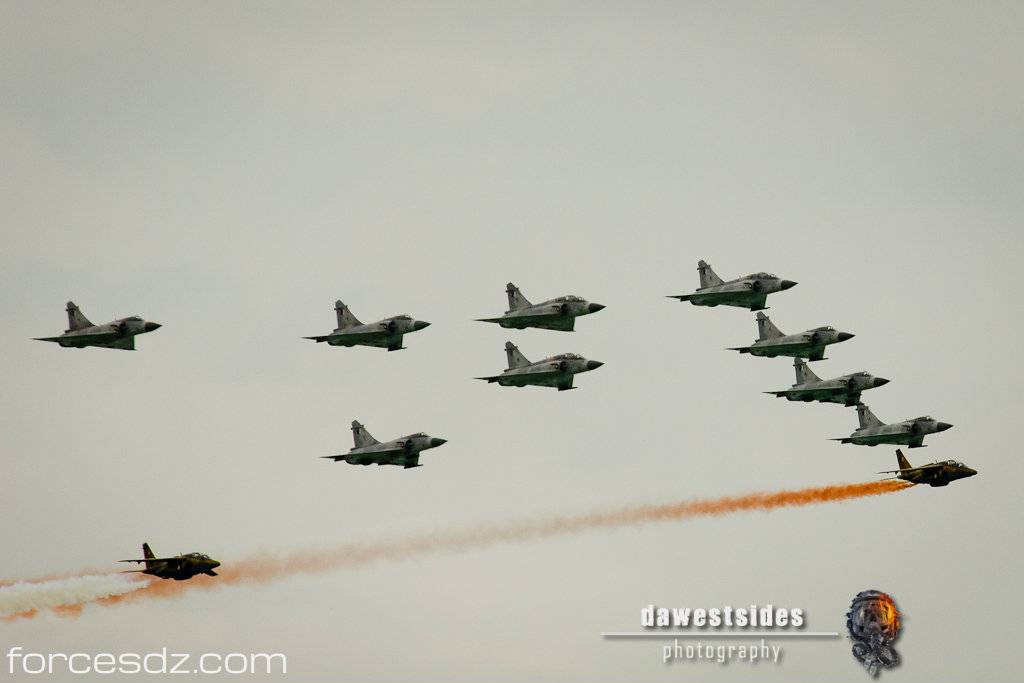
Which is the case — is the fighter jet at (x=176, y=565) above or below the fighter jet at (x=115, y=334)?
below

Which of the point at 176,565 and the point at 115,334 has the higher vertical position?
the point at 115,334

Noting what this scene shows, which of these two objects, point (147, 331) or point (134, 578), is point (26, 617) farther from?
point (147, 331)

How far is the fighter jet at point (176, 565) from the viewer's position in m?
194

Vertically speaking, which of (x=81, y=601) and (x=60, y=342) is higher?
(x=60, y=342)

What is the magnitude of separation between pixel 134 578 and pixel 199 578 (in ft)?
20.3

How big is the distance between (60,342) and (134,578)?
77.4 feet

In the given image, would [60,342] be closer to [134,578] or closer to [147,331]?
[147,331]

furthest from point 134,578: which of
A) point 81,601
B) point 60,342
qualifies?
point 60,342

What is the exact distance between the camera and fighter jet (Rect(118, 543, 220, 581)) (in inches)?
7643

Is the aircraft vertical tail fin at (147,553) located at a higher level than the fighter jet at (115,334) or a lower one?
lower

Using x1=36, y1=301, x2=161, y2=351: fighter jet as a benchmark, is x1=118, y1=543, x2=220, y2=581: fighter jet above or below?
below

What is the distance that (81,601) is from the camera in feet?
655

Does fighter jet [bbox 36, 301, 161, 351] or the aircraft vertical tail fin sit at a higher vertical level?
fighter jet [bbox 36, 301, 161, 351]

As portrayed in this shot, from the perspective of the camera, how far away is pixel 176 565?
639 ft
